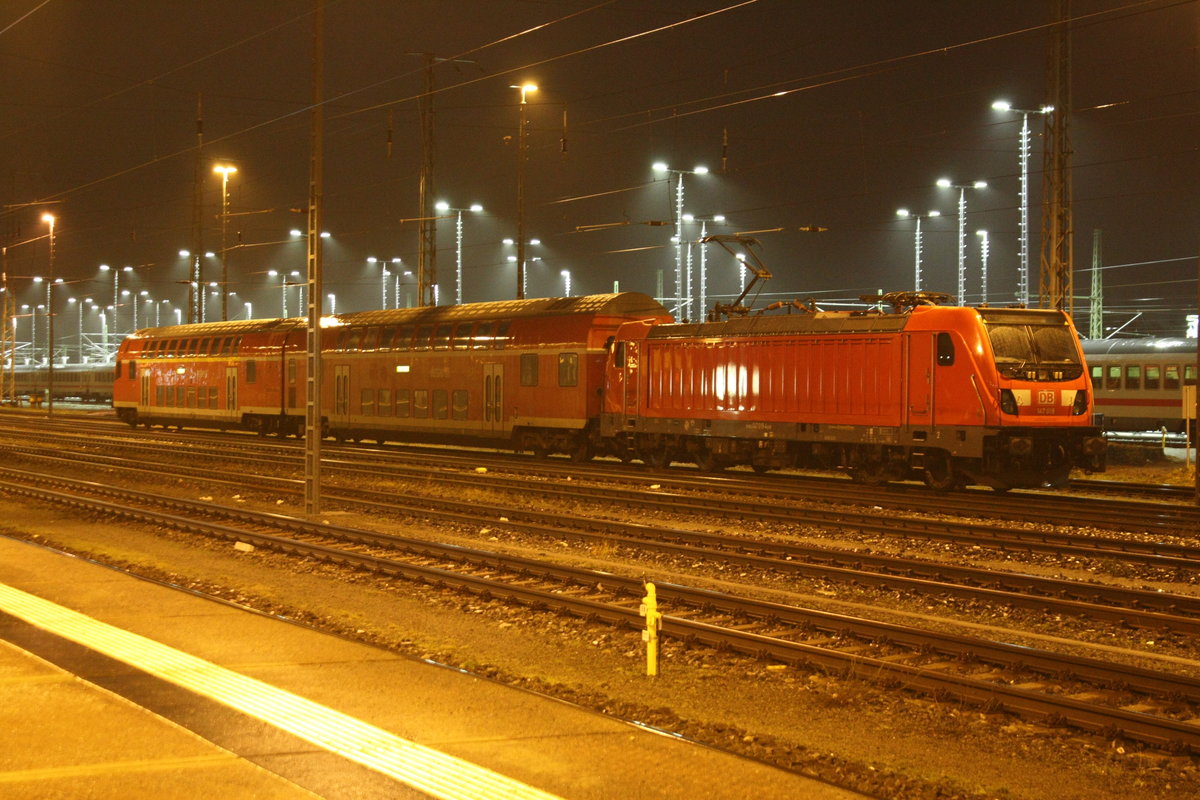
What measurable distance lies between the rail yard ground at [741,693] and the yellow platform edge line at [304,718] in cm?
152

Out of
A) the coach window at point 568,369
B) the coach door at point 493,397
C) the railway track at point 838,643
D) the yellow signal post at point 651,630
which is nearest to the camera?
the railway track at point 838,643

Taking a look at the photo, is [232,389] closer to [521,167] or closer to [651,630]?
[521,167]

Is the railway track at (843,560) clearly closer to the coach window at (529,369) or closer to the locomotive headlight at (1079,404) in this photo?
the locomotive headlight at (1079,404)

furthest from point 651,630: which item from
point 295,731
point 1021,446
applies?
point 1021,446

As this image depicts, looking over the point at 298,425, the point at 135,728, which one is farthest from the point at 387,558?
the point at 298,425

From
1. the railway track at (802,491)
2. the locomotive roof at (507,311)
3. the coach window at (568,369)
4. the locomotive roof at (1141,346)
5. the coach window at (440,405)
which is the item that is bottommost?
the railway track at (802,491)

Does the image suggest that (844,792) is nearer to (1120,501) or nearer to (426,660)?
(426,660)

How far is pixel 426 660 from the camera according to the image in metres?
9.10

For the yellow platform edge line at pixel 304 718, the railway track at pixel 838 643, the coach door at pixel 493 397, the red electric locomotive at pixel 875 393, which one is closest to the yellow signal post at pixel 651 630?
the railway track at pixel 838 643

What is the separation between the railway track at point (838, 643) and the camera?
25.1 ft

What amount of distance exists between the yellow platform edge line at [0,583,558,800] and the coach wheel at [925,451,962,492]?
49.3 feet

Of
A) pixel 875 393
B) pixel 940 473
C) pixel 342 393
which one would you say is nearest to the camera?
pixel 940 473

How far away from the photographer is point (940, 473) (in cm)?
2097

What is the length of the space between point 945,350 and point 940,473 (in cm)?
237
